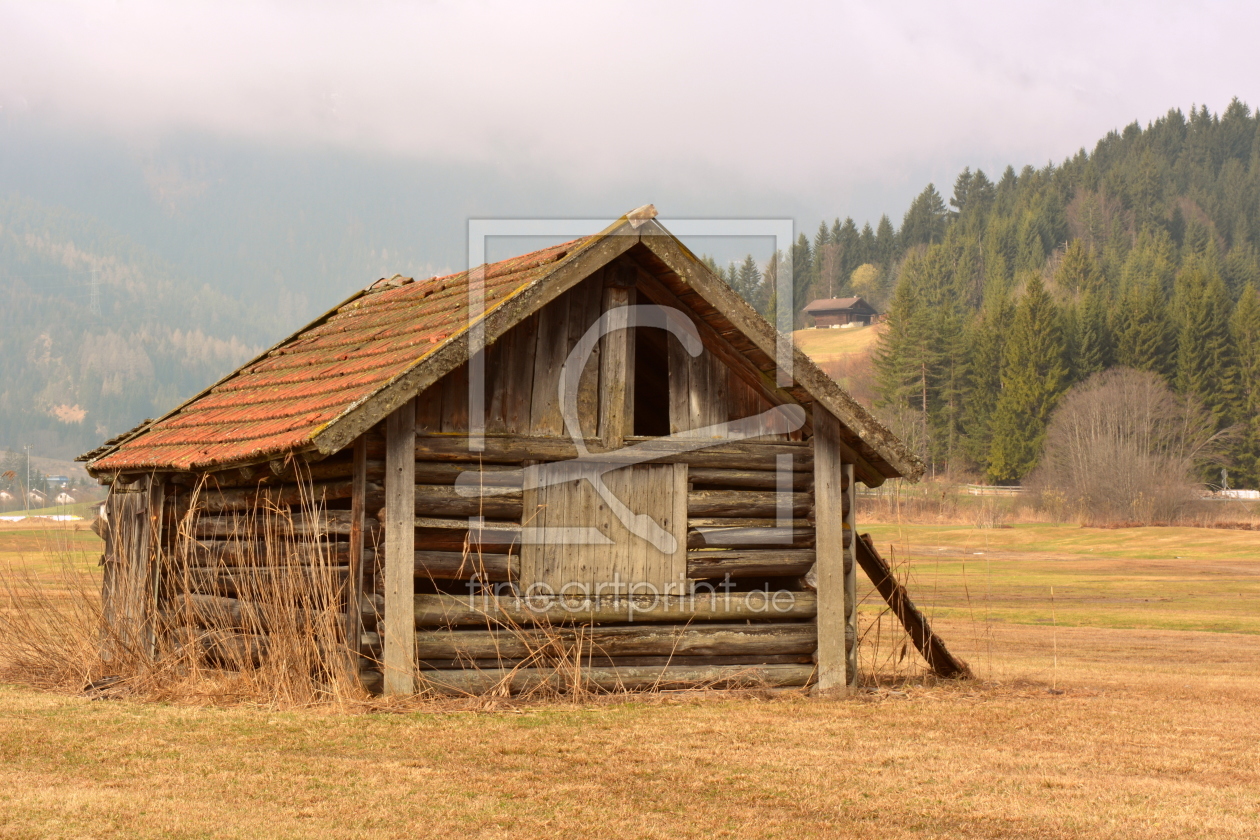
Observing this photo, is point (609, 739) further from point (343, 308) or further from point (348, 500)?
point (343, 308)

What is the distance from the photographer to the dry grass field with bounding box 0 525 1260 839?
6699 millimetres

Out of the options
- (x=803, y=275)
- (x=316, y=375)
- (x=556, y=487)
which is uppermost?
(x=803, y=275)

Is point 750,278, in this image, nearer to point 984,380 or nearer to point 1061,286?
point 1061,286

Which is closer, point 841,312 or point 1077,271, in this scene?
point 1077,271

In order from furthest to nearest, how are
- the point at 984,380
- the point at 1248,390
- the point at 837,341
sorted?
the point at 837,341 → the point at 984,380 → the point at 1248,390

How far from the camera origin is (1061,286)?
130 metres

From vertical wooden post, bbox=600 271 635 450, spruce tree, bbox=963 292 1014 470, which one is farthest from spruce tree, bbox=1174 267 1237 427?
vertical wooden post, bbox=600 271 635 450

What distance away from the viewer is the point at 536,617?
10.4m

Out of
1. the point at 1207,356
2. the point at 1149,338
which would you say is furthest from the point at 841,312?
the point at 1207,356

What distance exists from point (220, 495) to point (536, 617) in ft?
11.3

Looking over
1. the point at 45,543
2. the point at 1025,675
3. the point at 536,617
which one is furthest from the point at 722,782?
the point at 45,543

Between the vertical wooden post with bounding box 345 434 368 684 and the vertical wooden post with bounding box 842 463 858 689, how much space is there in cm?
453

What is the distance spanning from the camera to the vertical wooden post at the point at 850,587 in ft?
38.0

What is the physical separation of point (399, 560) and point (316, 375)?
2889 millimetres
